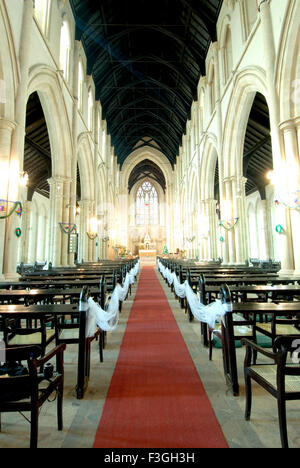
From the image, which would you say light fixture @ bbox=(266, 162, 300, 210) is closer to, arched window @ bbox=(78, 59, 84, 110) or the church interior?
the church interior

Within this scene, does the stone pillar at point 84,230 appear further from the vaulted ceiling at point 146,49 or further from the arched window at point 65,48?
the vaulted ceiling at point 146,49

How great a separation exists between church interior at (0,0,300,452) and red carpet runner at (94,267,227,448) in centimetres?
1

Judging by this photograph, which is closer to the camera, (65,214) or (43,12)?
(43,12)

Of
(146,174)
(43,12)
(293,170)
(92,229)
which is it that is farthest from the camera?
(146,174)

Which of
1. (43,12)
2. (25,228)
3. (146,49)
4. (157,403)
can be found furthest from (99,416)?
(25,228)

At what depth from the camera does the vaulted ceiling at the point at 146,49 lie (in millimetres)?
10906

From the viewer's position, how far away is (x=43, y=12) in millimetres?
7570

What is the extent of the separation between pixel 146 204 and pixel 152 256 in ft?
42.2

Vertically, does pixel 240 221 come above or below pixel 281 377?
above

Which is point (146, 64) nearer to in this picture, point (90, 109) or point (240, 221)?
point (90, 109)
